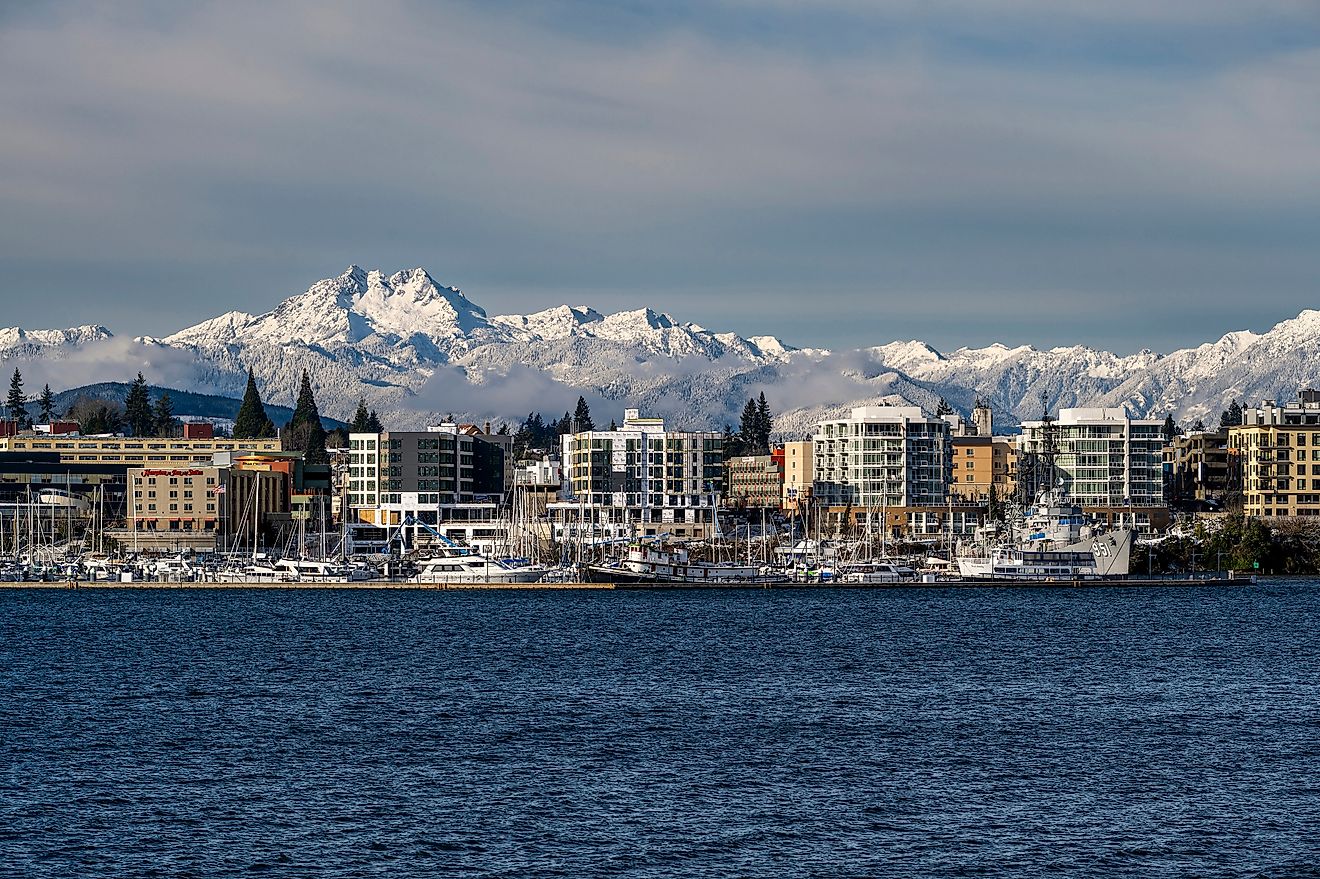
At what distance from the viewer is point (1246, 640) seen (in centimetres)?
10512

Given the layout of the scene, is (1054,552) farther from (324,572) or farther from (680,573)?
(324,572)

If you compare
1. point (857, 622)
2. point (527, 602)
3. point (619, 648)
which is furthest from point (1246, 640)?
point (527, 602)

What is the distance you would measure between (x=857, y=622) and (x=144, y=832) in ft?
249

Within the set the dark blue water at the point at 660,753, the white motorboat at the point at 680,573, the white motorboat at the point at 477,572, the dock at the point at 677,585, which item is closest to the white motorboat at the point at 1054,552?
the dock at the point at 677,585

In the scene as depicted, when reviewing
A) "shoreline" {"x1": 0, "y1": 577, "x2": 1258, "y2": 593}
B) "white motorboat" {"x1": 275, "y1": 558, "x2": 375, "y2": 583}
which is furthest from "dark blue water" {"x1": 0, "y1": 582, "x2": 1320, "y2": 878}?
"white motorboat" {"x1": 275, "y1": 558, "x2": 375, "y2": 583}

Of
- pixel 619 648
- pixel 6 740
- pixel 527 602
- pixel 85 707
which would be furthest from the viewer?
pixel 527 602

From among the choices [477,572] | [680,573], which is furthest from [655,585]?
[477,572]

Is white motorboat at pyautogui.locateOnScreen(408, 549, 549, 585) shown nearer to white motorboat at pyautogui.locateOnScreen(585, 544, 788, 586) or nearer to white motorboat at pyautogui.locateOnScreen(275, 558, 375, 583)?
white motorboat at pyautogui.locateOnScreen(275, 558, 375, 583)

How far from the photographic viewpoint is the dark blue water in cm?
4688

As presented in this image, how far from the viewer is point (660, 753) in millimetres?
61188

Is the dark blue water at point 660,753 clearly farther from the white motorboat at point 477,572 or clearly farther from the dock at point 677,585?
the white motorboat at point 477,572

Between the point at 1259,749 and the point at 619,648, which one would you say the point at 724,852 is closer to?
the point at 1259,749

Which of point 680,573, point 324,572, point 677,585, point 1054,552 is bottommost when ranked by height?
point 677,585

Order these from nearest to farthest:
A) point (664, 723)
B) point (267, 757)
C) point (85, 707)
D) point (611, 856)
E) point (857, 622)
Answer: point (611, 856) < point (267, 757) < point (664, 723) < point (85, 707) < point (857, 622)
